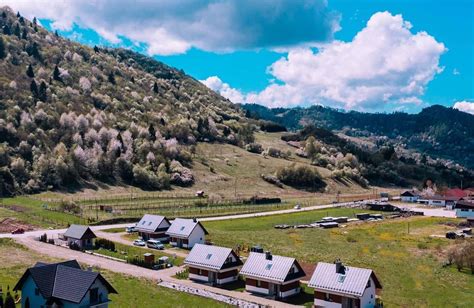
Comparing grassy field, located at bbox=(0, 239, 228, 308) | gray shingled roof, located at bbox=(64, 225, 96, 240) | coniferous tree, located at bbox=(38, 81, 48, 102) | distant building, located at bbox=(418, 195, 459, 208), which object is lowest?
grassy field, located at bbox=(0, 239, 228, 308)

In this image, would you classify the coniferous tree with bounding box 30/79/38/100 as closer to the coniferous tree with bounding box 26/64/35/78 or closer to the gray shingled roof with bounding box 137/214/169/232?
the coniferous tree with bounding box 26/64/35/78

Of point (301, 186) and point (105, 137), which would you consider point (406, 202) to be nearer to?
point (301, 186)

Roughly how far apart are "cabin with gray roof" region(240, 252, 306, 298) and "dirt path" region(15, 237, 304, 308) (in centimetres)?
141

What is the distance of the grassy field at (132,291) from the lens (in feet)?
165

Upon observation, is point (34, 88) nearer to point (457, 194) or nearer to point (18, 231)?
point (18, 231)

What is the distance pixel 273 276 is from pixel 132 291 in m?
15.1

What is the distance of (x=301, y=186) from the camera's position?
184 meters

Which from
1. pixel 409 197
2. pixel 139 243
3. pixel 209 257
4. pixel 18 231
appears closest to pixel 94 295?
pixel 209 257

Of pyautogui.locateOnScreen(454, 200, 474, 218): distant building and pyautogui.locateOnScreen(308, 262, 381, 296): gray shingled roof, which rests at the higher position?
pyautogui.locateOnScreen(454, 200, 474, 218): distant building

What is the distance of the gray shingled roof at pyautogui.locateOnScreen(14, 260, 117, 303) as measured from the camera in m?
43.1

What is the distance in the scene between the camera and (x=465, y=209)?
117000 millimetres

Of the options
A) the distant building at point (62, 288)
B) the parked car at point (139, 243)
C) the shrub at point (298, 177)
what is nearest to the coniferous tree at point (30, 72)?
the shrub at point (298, 177)

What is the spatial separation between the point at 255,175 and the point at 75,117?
65.9 m

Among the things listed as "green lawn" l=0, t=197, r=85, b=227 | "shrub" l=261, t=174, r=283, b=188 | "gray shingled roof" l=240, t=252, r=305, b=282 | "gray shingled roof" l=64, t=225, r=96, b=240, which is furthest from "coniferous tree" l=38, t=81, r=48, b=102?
"gray shingled roof" l=240, t=252, r=305, b=282
